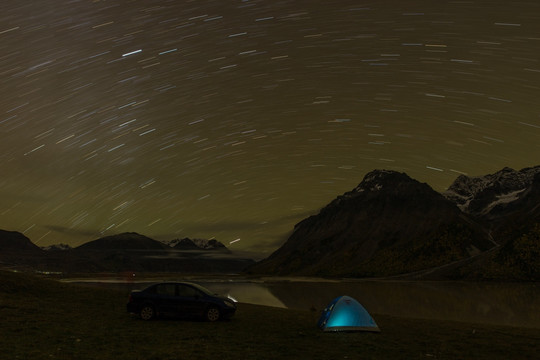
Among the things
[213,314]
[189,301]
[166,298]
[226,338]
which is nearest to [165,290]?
[166,298]

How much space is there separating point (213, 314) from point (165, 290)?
2.98 metres

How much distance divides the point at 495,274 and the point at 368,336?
594 feet

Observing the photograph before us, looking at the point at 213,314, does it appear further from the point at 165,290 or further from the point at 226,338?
the point at 226,338

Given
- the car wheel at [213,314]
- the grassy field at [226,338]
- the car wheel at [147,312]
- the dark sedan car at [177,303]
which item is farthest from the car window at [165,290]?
the car wheel at [213,314]

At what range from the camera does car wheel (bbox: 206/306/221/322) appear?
2550 cm

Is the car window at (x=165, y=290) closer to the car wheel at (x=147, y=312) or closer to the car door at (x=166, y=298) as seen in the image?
the car door at (x=166, y=298)

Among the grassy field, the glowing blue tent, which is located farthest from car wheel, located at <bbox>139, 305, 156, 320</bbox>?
the glowing blue tent

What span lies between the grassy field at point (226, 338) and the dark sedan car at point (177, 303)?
65cm

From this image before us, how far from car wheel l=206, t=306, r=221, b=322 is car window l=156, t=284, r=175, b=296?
2244 millimetres

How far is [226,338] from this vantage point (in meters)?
20.2

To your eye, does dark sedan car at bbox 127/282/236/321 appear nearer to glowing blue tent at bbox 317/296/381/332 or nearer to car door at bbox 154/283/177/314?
car door at bbox 154/283/177/314

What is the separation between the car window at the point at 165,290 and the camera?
25516mm

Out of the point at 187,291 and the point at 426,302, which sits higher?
the point at 187,291

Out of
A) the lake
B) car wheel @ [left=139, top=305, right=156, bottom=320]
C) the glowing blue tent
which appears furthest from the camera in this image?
the lake
